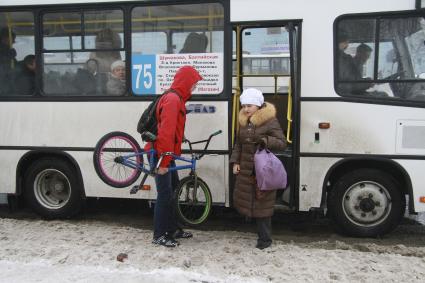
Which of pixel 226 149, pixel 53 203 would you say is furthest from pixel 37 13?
pixel 226 149

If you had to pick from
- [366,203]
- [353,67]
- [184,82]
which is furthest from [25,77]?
[366,203]

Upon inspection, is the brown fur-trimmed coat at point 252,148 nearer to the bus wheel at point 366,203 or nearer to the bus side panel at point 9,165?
the bus wheel at point 366,203

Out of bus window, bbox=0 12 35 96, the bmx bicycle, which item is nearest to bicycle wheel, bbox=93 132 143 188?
the bmx bicycle

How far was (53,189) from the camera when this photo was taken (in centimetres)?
655

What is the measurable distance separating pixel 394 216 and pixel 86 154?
355 centimetres

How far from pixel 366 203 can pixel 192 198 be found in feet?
6.16

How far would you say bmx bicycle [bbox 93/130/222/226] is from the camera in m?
5.59

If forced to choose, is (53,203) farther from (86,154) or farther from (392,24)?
(392,24)

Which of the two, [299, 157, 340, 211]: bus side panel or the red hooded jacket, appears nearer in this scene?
the red hooded jacket

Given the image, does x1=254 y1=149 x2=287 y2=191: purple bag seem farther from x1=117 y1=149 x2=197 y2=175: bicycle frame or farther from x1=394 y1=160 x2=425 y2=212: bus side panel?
x1=394 y1=160 x2=425 y2=212: bus side panel

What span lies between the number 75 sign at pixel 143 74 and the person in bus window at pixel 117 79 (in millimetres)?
131

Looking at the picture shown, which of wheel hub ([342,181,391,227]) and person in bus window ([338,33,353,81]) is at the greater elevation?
person in bus window ([338,33,353,81])

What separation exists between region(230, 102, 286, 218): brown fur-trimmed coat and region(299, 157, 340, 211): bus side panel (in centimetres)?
63

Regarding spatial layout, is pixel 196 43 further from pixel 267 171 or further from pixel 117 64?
pixel 267 171
